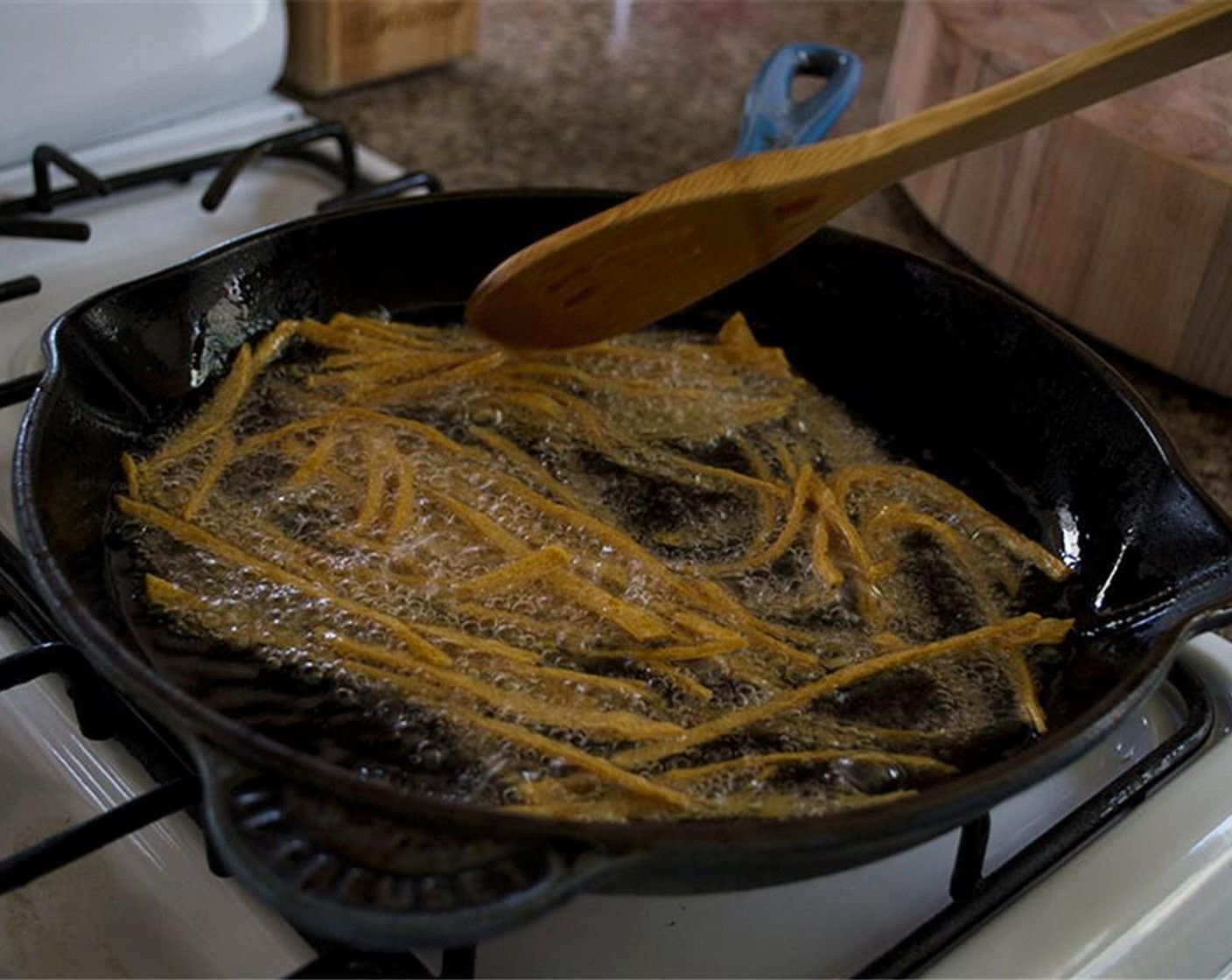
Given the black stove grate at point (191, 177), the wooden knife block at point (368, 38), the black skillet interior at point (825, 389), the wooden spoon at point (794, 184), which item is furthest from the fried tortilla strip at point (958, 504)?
the wooden knife block at point (368, 38)

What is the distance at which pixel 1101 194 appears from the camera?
104 cm

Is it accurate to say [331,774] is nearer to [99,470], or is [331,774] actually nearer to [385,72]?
[99,470]

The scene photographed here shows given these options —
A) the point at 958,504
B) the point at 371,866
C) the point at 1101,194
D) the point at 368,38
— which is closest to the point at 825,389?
the point at 958,504

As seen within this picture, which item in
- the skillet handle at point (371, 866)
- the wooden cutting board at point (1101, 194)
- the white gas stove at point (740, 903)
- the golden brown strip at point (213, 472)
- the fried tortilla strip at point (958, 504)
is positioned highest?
the wooden cutting board at point (1101, 194)

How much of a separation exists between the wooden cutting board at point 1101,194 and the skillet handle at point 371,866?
0.72m

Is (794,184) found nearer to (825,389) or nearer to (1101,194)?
(825,389)

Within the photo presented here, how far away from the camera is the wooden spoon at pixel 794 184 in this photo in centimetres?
78

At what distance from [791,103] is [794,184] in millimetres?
340

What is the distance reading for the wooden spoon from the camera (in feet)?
2.56

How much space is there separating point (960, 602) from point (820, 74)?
56cm

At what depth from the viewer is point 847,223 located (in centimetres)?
129

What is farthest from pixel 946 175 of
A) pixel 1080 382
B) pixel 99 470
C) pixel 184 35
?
pixel 99 470

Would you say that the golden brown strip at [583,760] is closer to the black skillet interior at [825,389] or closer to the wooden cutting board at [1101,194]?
the black skillet interior at [825,389]

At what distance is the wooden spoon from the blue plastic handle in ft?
0.89
